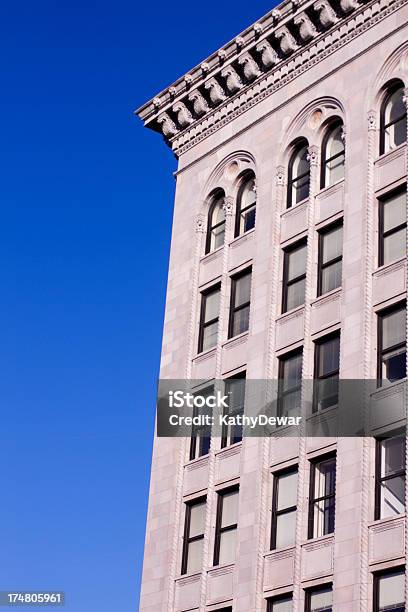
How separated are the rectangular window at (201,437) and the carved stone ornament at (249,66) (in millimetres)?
11601

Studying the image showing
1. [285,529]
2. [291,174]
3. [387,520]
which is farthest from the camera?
[291,174]

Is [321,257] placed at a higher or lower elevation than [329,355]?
higher

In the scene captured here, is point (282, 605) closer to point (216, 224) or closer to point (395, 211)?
point (395, 211)

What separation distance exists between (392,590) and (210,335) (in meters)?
13.5

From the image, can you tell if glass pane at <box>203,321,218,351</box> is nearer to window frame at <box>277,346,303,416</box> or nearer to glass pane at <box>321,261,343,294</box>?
window frame at <box>277,346,303,416</box>

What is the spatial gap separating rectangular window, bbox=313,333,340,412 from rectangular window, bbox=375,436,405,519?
2535 mm

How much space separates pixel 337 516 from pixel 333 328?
594cm

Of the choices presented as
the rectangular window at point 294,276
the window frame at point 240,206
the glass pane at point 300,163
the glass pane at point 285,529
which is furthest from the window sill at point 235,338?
the glass pane at point 285,529

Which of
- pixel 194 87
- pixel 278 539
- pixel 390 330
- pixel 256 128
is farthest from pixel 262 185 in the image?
pixel 278 539

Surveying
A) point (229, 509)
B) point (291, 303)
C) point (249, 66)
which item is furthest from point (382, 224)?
point (249, 66)

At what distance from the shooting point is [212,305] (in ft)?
144

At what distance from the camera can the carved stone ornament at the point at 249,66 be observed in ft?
149

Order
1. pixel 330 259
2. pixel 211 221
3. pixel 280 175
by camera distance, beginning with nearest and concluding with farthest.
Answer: pixel 330 259 → pixel 280 175 → pixel 211 221

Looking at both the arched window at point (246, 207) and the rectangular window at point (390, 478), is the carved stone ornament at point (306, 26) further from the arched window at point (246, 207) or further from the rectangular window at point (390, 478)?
the rectangular window at point (390, 478)
